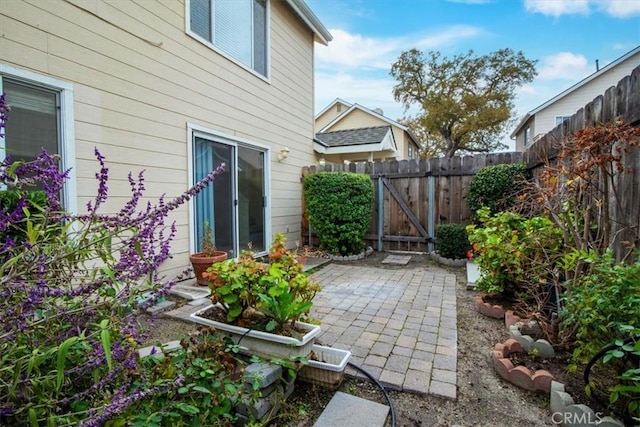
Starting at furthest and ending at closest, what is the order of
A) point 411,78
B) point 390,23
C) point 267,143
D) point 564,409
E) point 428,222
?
point 411,78 < point 390,23 < point 428,222 < point 267,143 < point 564,409

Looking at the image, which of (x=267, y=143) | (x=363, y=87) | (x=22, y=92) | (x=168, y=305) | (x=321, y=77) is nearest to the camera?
(x=22, y=92)

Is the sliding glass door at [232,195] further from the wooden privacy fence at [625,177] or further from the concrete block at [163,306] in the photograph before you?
the wooden privacy fence at [625,177]

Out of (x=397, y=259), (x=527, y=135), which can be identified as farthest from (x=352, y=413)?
(x=527, y=135)

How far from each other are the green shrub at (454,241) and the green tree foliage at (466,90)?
19004 mm

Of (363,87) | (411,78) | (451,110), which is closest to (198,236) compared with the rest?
(363,87)

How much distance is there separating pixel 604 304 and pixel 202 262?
13.4 feet

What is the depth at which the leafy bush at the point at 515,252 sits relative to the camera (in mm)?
2877

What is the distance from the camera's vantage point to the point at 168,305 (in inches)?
141

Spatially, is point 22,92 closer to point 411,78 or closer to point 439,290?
point 439,290

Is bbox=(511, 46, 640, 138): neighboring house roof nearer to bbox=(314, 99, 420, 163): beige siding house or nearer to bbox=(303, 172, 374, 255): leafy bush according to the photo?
bbox=(314, 99, 420, 163): beige siding house

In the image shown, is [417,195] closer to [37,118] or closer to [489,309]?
[489,309]

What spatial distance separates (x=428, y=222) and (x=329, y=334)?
4.52 meters

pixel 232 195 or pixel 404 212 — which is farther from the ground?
pixel 232 195

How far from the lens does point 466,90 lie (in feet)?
74.5
